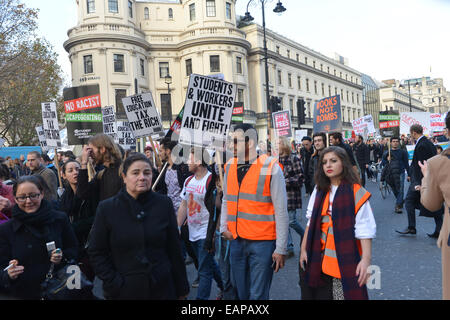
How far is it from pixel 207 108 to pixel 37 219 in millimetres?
2542

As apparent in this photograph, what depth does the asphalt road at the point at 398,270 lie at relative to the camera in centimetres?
425

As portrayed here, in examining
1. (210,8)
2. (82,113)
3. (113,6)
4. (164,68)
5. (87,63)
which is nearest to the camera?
(82,113)

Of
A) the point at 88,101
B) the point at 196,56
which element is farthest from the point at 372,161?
the point at 196,56

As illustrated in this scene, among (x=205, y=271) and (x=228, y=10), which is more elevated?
(x=228, y=10)

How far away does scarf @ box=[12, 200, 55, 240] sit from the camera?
3029 mm

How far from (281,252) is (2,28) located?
66.1ft

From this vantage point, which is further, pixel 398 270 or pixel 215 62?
pixel 215 62

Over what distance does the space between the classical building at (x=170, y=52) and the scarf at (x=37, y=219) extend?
28.3 m

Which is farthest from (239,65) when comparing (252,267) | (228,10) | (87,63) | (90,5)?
(252,267)

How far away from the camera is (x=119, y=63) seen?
3734 cm

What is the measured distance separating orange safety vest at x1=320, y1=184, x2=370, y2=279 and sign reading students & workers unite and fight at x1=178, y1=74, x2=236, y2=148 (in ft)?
6.95

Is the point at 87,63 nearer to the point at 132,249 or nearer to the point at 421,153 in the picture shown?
the point at 421,153

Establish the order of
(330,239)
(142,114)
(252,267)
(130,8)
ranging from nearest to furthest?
(330,239)
(252,267)
(142,114)
(130,8)

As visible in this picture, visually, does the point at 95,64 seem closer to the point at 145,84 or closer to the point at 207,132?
the point at 145,84
